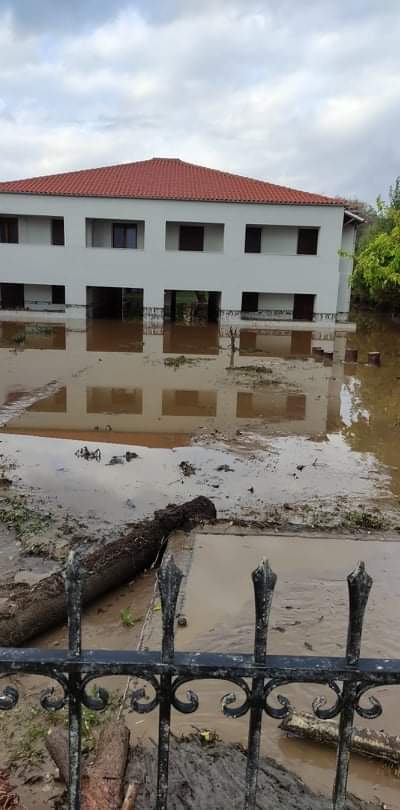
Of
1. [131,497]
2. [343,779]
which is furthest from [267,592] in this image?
[131,497]

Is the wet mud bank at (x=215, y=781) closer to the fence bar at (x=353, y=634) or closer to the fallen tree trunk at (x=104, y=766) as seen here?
the fallen tree trunk at (x=104, y=766)

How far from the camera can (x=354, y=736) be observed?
3270mm

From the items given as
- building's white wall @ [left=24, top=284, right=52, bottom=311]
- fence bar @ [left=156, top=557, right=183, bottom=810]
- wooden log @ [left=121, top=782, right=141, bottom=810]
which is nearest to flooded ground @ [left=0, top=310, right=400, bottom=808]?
wooden log @ [left=121, top=782, right=141, bottom=810]

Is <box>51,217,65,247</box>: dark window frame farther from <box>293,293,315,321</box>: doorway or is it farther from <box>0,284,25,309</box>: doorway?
<box>293,293,315,321</box>: doorway

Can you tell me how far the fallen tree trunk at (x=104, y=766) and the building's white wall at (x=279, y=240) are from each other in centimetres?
2920

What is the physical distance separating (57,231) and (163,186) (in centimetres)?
596

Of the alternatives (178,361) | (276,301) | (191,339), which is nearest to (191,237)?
(276,301)

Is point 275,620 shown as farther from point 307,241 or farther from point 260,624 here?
point 307,241

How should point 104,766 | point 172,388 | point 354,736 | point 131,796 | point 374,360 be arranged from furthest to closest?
point 374,360, point 172,388, point 354,736, point 104,766, point 131,796

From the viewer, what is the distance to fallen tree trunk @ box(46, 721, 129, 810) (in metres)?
2.74

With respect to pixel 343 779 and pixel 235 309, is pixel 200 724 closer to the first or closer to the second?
pixel 343 779

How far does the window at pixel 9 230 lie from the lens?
101ft

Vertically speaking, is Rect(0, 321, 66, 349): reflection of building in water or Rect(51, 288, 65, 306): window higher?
Rect(51, 288, 65, 306): window

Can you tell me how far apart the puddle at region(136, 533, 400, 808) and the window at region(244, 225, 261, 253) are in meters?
26.3
